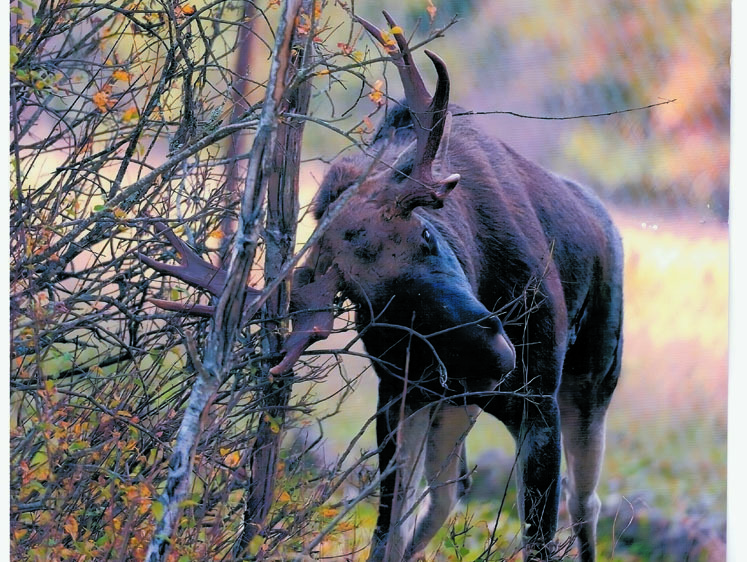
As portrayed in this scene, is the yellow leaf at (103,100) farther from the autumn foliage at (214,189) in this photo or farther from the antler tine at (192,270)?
the antler tine at (192,270)

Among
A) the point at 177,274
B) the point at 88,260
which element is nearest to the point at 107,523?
the point at 177,274

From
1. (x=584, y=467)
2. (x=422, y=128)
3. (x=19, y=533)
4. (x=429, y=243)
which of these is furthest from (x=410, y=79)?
(x=19, y=533)

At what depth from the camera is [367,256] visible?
284cm

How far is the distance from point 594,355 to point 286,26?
6.27 feet

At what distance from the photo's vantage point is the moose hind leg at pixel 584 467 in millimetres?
3326

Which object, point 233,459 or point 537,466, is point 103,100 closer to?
point 233,459

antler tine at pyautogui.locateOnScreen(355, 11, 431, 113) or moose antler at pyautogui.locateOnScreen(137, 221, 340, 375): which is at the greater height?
antler tine at pyautogui.locateOnScreen(355, 11, 431, 113)

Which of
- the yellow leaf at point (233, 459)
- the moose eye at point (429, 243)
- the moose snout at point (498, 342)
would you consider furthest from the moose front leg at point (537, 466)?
the yellow leaf at point (233, 459)

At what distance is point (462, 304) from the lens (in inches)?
107

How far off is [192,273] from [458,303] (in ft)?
2.62

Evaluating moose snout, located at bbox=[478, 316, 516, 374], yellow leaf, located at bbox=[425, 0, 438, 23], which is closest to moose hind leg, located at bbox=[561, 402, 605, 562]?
moose snout, located at bbox=[478, 316, 516, 374]

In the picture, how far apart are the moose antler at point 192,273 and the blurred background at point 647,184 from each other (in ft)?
2.13

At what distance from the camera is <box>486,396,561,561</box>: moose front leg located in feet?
10.7

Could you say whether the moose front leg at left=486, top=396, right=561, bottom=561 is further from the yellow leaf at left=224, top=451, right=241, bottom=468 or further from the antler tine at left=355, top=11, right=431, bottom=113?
the antler tine at left=355, top=11, right=431, bottom=113
